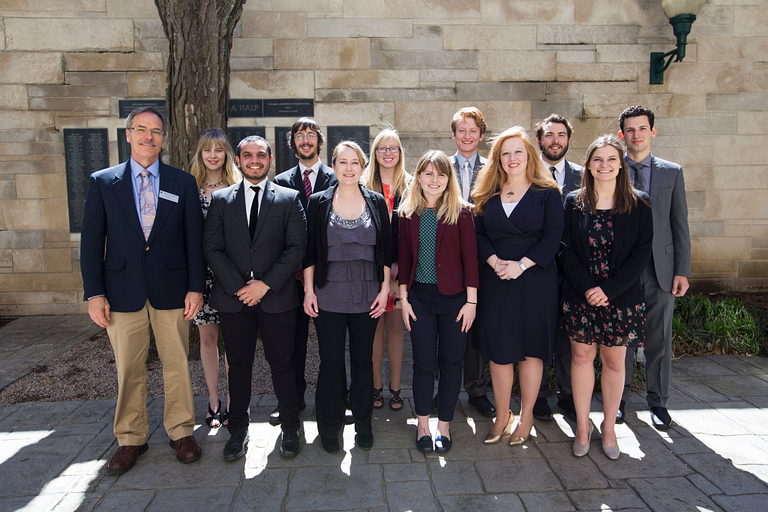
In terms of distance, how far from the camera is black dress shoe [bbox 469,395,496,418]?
337 cm

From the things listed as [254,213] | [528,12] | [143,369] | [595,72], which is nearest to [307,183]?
[254,213]

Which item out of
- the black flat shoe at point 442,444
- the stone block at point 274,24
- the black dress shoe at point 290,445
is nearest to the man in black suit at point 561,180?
the black flat shoe at point 442,444

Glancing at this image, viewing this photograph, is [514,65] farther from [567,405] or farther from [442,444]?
[442,444]

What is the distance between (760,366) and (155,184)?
17.3 feet

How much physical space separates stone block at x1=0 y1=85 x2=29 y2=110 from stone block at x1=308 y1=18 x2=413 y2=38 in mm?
3242

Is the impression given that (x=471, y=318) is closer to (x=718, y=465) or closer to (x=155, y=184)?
(x=718, y=465)

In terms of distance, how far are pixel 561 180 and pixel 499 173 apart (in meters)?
0.73

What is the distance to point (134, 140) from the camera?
9.04 feet

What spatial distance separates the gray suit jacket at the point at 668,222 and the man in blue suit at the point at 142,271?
302 cm

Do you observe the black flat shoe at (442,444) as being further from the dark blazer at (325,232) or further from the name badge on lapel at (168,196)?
the name badge on lapel at (168,196)

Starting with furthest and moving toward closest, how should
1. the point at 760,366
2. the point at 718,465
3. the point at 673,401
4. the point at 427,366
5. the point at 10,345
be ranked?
the point at 10,345 → the point at 760,366 → the point at 673,401 → the point at 427,366 → the point at 718,465

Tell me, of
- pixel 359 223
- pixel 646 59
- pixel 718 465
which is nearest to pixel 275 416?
pixel 359 223

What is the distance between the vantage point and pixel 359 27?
227 inches

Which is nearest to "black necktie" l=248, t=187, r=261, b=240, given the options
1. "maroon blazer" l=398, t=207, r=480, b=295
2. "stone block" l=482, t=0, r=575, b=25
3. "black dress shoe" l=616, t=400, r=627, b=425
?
"maroon blazer" l=398, t=207, r=480, b=295
